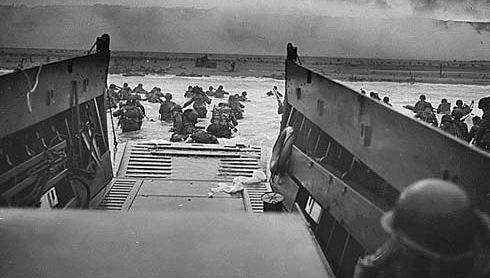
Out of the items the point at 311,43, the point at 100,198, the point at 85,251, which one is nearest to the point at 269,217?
the point at 85,251

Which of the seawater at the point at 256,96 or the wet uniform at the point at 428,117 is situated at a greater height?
the wet uniform at the point at 428,117

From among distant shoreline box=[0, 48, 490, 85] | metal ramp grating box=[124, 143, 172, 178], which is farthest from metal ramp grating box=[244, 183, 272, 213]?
distant shoreline box=[0, 48, 490, 85]

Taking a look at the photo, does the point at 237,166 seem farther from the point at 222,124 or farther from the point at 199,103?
the point at 199,103

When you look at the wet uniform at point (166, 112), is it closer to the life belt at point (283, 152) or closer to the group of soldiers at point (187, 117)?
the group of soldiers at point (187, 117)

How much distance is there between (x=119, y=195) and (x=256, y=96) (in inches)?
360

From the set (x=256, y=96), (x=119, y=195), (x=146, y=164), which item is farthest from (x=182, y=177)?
(x=256, y=96)

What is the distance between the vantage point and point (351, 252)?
2.44 metres

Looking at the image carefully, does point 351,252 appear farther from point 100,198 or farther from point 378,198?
point 100,198

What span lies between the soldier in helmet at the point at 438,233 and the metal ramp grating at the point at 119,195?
9.62 ft

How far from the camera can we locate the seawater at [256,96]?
308 inches

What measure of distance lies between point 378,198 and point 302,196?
3.81 ft

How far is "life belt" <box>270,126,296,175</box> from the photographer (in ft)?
13.3

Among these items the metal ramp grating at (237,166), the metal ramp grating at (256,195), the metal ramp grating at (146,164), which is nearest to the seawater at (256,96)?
the metal ramp grating at (237,166)

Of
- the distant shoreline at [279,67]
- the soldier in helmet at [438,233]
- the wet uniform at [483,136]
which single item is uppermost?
the soldier in helmet at [438,233]
